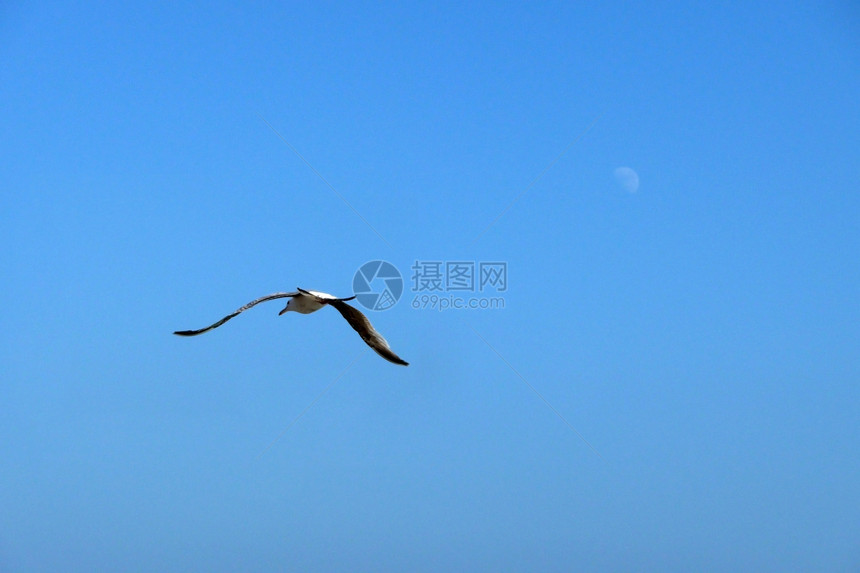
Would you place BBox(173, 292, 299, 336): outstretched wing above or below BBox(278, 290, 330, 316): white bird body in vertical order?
below

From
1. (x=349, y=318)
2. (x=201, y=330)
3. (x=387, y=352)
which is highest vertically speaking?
(x=349, y=318)

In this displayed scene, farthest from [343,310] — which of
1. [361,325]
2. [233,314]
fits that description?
A: [233,314]

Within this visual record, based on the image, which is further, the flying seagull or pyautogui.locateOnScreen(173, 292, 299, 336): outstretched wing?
the flying seagull

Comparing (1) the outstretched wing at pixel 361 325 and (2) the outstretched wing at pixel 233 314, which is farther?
(1) the outstretched wing at pixel 361 325

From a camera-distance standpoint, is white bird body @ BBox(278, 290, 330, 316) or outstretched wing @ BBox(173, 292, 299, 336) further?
white bird body @ BBox(278, 290, 330, 316)

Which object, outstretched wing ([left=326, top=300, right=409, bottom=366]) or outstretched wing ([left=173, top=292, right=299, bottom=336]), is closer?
outstretched wing ([left=173, top=292, right=299, bottom=336])

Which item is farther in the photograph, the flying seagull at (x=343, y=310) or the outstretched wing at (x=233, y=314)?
the flying seagull at (x=343, y=310)

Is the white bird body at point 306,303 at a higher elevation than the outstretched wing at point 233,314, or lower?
higher

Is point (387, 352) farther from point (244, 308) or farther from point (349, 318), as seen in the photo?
point (244, 308)

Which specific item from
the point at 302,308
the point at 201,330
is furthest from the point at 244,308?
the point at 302,308

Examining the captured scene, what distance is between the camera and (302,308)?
12688 millimetres

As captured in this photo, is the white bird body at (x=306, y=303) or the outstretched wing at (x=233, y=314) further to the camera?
the white bird body at (x=306, y=303)

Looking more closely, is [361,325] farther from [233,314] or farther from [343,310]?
[233,314]

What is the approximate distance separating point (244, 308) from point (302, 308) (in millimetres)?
2159
